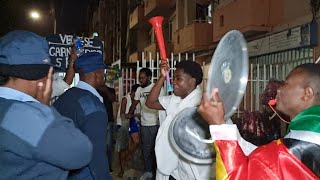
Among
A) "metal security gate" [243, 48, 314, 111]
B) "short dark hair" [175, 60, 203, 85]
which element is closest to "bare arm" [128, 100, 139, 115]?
"metal security gate" [243, 48, 314, 111]

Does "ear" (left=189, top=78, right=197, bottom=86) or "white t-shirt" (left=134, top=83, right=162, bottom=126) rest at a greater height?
"ear" (left=189, top=78, right=197, bottom=86)

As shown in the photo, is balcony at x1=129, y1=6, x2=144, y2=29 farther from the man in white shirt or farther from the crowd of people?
the crowd of people

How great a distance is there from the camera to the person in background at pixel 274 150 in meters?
1.77

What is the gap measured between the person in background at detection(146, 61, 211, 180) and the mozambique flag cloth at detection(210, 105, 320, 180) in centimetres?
109

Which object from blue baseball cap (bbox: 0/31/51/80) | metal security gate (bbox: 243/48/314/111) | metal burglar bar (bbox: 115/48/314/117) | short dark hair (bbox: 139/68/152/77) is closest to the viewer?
blue baseball cap (bbox: 0/31/51/80)

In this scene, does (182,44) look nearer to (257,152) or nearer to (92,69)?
(92,69)

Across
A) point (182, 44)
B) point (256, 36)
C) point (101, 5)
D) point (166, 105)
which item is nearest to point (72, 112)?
point (166, 105)

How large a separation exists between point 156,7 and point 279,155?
2010 cm

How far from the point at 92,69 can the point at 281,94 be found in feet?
5.63

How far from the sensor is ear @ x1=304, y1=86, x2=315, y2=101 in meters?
2.01

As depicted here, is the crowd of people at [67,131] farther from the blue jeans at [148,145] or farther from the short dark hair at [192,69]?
the blue jeans at [148,145]

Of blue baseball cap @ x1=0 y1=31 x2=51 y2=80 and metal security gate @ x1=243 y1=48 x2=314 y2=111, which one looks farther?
metal security gate @ x1=243 y1=48 x2=314 y2=111

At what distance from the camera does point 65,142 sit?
6.45 feet

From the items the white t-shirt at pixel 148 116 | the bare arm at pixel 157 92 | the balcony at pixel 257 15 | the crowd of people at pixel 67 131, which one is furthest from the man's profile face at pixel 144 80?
the crowd of people at pixel 67 131
